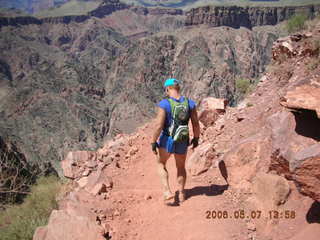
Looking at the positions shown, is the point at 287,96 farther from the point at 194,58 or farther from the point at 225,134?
the point at 194,58

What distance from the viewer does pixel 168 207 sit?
4836 mm

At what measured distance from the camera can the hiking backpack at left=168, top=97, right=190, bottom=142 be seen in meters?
4.25

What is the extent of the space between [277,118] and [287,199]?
3.62 ft

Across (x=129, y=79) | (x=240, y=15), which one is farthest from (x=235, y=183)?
(x=240, y=15)

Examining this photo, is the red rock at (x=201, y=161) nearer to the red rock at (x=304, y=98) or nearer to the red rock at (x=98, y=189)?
the red rock at (x=98, y=189)

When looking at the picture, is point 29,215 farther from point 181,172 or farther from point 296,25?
point 296,25

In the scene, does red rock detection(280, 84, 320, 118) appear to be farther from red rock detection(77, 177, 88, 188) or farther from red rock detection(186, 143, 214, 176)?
red rock detection(77, 177, 88, 188)

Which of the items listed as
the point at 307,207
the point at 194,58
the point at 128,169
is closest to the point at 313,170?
the point at 307,207

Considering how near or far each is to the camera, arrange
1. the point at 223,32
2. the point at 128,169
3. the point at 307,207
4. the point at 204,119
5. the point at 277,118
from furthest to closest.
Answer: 1. the point at 223,32
2. the point at 204,119
3. the point at 128,169
4. the point at 277,118
5. the point at 307,207

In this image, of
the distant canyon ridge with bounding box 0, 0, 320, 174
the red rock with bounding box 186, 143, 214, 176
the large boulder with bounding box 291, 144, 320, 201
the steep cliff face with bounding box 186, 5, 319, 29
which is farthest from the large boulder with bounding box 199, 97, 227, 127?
the steep cliff face with bounding box 186, 5, 319, 29

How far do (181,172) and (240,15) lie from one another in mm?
132705
